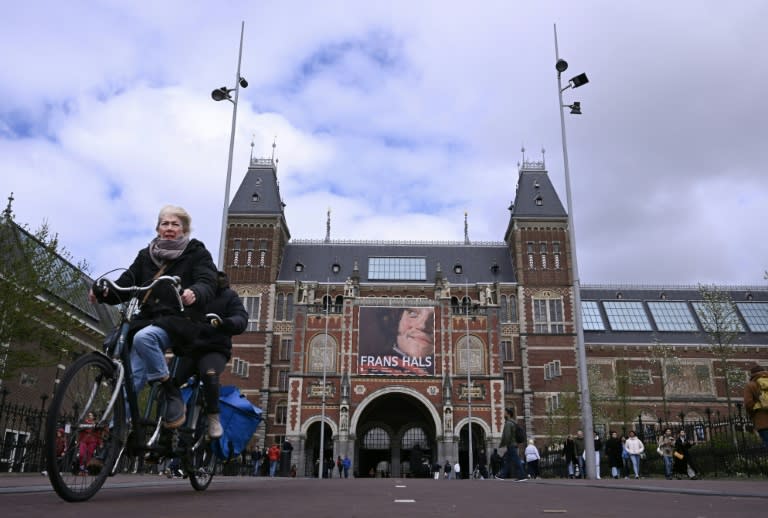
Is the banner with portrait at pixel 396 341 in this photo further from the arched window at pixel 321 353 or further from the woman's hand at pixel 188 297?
the woman's hand at pixel 188 297

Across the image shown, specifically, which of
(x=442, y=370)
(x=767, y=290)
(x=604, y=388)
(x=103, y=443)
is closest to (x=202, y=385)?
(x=103, y=443)

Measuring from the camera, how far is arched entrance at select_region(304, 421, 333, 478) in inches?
1460

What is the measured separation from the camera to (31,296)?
17.4 metres

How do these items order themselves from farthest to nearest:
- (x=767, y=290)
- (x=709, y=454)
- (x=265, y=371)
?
(x=767, y=290) → (x=265, y=371) → (x=709, y=454)

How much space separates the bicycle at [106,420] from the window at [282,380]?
39647 millimetres

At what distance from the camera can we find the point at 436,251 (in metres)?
50.6

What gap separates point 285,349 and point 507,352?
53.0 ft

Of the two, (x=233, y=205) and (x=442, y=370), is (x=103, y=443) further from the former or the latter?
(x=233, y=205)

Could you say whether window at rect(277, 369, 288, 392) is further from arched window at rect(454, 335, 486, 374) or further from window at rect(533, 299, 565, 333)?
window at rect(533, 299, 565, 333)

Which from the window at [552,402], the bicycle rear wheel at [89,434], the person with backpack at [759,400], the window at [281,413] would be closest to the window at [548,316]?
the window at [552,402]

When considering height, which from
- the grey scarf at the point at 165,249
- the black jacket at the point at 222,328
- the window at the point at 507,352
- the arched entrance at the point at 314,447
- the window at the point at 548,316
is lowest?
the arched entrance at the point at 314,447

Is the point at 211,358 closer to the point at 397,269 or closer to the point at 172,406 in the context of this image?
the point at 172,406

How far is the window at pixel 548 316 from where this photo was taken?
147ft

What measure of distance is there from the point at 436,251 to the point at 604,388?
1664 centimetres
